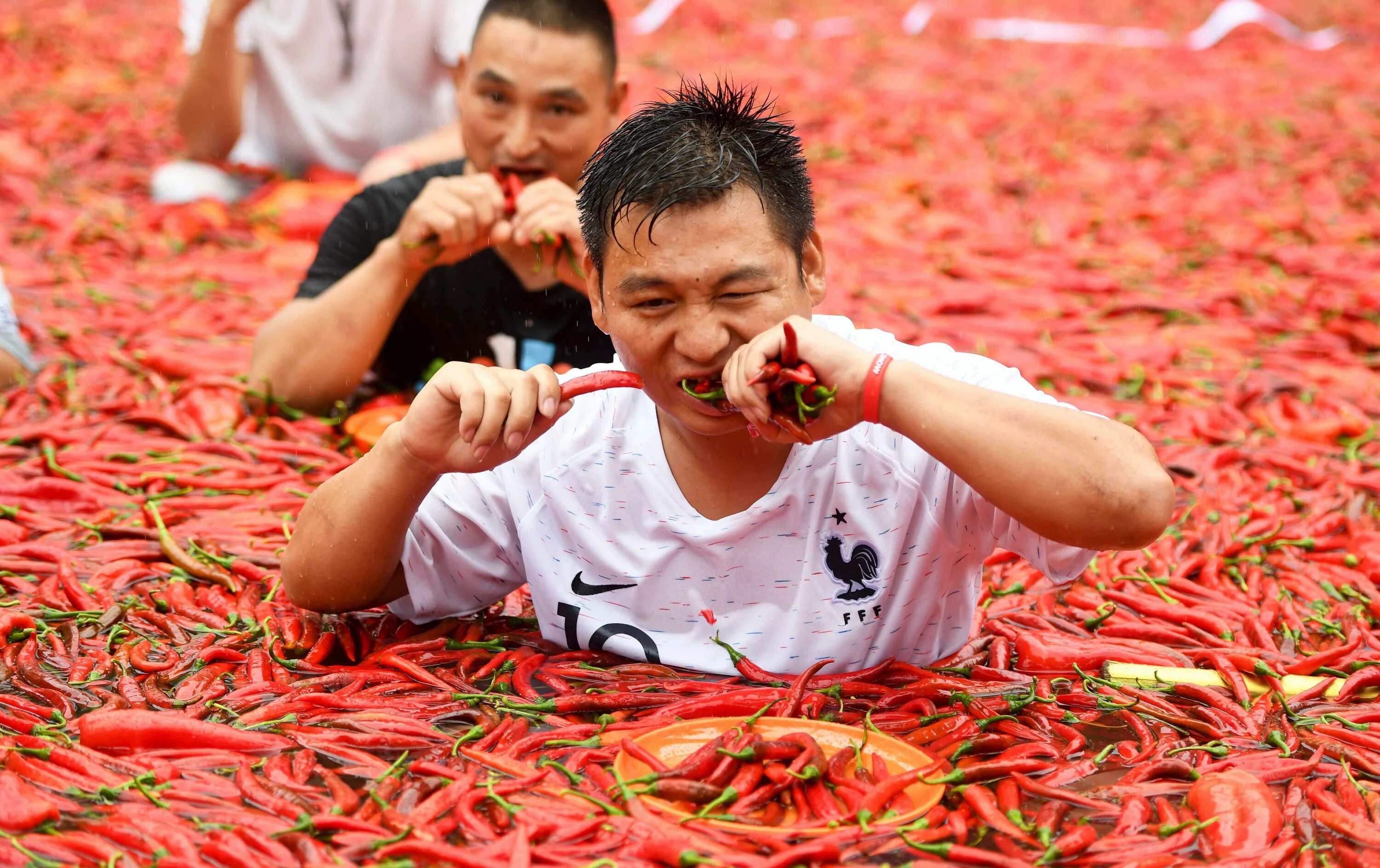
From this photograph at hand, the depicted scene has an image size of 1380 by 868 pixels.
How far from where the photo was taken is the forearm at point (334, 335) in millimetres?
3918

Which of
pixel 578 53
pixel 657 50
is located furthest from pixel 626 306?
pixel 657 50

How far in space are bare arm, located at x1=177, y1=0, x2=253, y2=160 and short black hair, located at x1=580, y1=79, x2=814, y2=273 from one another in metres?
3.90

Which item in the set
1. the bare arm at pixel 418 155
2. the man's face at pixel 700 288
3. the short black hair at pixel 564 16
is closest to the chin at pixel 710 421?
the man's face at pixel 700 288

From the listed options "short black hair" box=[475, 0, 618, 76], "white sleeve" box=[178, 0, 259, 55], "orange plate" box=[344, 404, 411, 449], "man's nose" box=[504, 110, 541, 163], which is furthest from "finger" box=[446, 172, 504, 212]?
"white sleeve" box=[178, 0, 259, 55]

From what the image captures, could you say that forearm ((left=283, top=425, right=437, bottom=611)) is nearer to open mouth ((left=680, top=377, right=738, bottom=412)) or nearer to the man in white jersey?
the man in white jersey

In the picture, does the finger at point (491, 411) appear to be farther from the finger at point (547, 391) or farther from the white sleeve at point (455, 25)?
the white sleeve at point (455, 25)

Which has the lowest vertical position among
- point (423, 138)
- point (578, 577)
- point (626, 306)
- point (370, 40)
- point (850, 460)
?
point (578, 577)

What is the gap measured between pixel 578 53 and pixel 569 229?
648 mm

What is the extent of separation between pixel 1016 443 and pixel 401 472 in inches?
43.9

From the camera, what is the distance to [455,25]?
596cm

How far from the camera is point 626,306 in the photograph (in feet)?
7.63

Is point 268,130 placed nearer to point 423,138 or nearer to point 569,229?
point 423,138

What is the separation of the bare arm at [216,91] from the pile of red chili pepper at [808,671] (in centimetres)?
35

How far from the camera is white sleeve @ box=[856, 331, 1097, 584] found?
231 cm
